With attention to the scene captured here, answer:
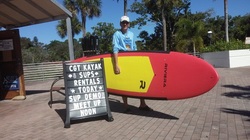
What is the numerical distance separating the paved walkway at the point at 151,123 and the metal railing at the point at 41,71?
12.4 meters

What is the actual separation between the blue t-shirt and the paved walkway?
1.39 meters

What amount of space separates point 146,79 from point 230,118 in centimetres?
175

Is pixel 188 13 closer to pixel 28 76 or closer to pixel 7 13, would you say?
pixel 28 76

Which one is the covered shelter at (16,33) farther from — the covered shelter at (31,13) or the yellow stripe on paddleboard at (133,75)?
the yellow stripe on paddleboard at (133,75)

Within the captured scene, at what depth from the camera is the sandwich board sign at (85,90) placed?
18.2 feet

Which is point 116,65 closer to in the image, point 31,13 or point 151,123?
point 151,123

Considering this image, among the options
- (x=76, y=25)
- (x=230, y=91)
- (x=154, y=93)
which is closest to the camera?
(x=154, y=93)

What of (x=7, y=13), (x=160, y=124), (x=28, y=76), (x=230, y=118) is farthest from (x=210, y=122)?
(x=28, y=76)

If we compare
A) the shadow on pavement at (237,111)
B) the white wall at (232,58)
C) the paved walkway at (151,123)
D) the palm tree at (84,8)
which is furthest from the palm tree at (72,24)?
the shadow on pavement at (237,111)

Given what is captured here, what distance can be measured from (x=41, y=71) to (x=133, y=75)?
589 inches

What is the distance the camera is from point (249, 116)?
18.0 feet

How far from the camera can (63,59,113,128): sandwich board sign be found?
5.55 metres

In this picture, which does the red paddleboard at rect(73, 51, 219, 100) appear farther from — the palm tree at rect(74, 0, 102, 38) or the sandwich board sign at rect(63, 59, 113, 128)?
the palm tree at rect(74, 0, 102, 38)

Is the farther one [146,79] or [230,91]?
[230,91]
